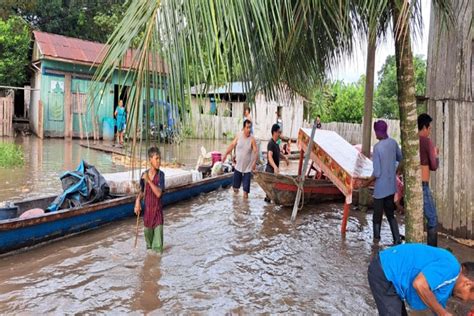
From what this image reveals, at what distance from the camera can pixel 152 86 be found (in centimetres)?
244

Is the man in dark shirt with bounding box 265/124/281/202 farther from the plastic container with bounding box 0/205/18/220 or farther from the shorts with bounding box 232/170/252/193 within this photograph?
the plastic container with bounding box 0/205/18/220

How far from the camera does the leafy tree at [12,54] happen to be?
21281mm

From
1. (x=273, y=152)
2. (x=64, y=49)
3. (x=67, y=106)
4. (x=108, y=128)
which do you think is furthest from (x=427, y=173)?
(x=64, y=49)

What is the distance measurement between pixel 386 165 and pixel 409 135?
9.37 feet

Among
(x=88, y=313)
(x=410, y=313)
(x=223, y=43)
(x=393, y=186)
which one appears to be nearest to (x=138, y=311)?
(x=88, y=313)

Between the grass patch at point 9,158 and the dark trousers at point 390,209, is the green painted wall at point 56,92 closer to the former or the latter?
the grass patch at point 9,158

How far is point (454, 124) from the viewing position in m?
6.68

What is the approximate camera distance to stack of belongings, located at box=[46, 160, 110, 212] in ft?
23.2

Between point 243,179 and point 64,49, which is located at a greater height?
point 64,49

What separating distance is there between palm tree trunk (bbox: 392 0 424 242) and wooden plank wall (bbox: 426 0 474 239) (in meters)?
3.19

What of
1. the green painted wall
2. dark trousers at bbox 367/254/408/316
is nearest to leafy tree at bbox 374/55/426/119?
the green painted wall

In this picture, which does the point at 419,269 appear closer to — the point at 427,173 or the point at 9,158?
the point at 427,173

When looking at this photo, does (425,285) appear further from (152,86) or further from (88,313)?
(88,313)

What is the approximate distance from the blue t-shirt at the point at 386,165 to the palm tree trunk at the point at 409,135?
273 cm
